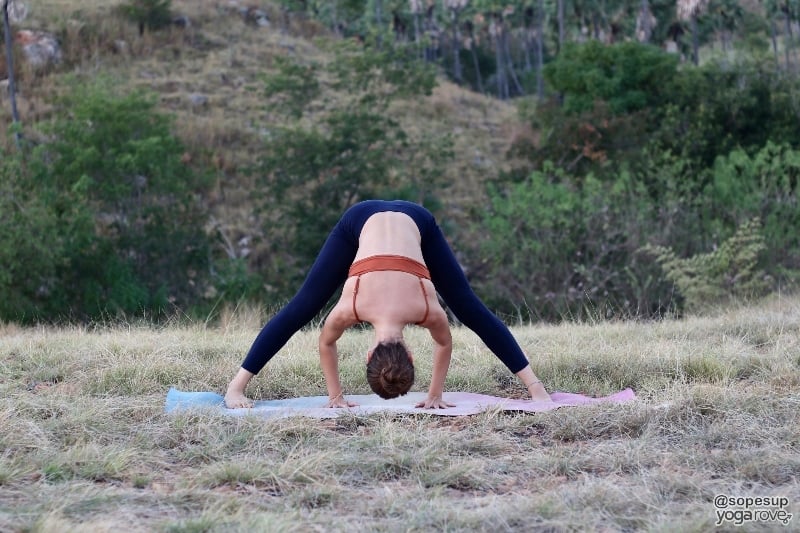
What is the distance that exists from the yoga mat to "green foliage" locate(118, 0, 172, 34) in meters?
35.6

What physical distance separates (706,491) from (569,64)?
27.7 meters

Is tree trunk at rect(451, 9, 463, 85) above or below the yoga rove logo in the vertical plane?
below

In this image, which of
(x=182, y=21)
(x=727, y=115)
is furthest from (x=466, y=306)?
(x=182, y=21)

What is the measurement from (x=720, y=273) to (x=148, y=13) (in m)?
29.2

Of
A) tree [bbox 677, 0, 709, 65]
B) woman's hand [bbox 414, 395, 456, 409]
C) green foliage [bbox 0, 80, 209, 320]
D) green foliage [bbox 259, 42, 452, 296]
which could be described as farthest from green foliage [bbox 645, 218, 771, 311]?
tree [bbox 677, 0, 709, 65]

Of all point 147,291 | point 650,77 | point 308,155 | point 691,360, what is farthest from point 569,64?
point 691,360

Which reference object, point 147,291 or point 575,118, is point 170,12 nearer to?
point 575,118

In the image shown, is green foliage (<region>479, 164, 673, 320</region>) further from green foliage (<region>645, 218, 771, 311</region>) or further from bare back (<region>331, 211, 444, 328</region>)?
bare back (<region>331, 211, 444, 328</region>)

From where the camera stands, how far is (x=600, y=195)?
70.2ft

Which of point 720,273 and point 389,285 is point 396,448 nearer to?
point 389,285

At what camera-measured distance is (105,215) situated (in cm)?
2119

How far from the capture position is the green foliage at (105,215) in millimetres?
17797

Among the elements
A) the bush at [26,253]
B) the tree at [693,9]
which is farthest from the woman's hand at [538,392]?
the tree at [693,9]

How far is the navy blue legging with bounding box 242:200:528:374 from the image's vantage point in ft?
18.9
